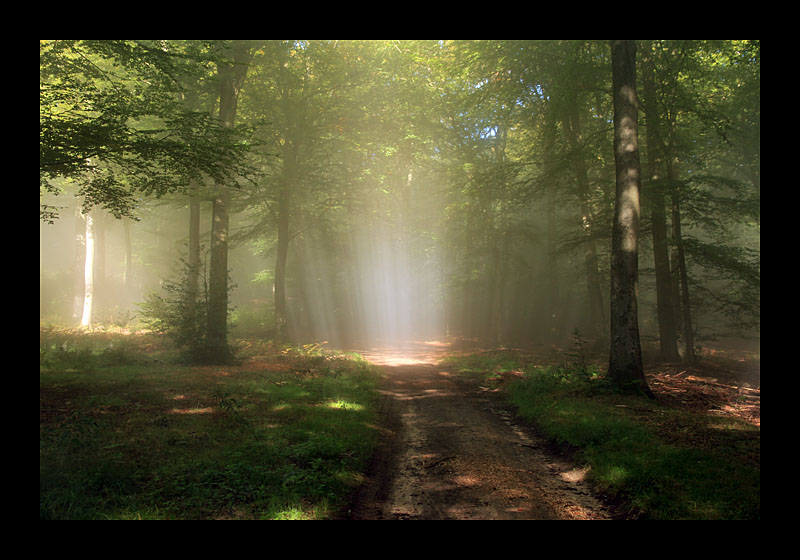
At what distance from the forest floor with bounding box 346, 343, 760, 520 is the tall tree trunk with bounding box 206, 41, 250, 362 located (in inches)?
247

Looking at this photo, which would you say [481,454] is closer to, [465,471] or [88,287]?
[465,471]

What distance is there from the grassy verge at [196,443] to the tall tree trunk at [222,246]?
6.70 feet

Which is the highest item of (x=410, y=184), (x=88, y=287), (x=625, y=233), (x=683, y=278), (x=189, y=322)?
(x=410, y=184)

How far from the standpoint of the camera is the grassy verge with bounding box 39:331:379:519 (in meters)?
4.97

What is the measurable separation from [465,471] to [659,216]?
42.6 feet

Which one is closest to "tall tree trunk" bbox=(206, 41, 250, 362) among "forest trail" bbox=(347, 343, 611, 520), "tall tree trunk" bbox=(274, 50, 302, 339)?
"tall tree trunk" bbox=(274, 50, 302, 339)

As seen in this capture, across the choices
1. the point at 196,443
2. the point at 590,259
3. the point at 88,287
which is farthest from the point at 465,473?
Answer: the point at 88,287

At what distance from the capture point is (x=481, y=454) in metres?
7.24

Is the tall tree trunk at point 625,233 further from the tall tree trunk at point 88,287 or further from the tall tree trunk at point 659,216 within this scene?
the tall tree trunk at point 88,287

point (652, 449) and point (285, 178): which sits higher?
point (285, 178)

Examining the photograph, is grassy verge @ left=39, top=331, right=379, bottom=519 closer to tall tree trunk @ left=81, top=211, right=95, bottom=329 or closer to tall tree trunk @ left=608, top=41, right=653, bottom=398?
tall tree trunk @ left=608, top=41, right=653, bottom=398

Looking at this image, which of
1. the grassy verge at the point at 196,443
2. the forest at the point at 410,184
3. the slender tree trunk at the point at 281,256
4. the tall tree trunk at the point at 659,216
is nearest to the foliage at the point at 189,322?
the forest at the point at 410,184

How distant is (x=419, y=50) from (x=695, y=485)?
26773mm

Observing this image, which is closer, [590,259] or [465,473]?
[465,473]
